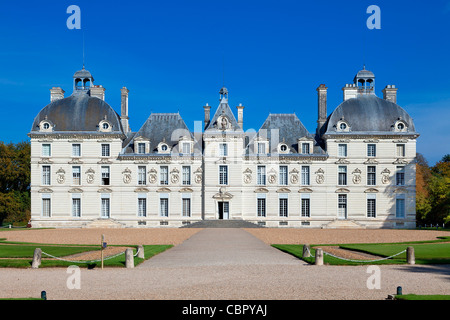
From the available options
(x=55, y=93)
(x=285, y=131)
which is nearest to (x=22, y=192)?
(x=55, y=93)

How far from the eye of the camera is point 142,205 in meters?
48.1

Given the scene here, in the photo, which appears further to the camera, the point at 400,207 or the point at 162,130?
the point at 162,130

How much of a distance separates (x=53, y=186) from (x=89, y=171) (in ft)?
11.8

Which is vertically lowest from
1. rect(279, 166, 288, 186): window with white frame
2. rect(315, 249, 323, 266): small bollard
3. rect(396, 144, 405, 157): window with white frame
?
rect(315, 249, 323, 266): small bollard

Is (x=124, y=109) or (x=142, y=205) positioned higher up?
(x=124, y=109)

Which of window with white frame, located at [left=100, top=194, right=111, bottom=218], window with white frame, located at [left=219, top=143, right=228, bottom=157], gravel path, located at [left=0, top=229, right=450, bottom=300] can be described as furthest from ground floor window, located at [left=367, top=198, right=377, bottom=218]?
gravel path, located at [left=0, top=229, right=450, bottom=300]

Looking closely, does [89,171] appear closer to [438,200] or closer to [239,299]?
[438,200]

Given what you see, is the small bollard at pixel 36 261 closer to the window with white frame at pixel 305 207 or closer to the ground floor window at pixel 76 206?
the ground floor window at pixel 76 206

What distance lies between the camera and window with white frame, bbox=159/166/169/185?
48.1 meters

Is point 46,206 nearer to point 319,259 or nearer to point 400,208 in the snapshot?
point 400,208

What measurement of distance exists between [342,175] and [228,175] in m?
10.5

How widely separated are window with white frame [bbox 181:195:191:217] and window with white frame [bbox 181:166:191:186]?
1.31 meters

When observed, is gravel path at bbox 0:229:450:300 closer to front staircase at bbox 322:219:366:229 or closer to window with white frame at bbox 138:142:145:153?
front staircase at bbox 322:219:366:229

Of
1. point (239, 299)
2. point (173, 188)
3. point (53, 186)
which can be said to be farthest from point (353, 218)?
point (239, 299)
